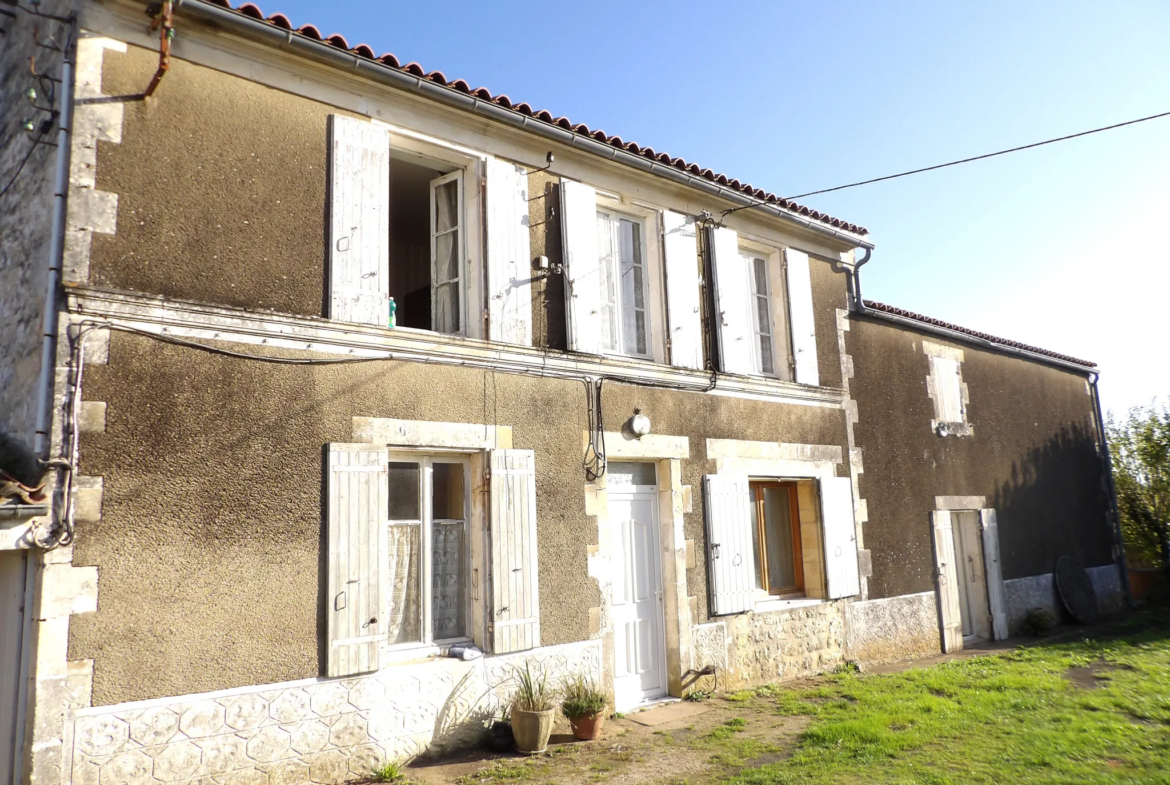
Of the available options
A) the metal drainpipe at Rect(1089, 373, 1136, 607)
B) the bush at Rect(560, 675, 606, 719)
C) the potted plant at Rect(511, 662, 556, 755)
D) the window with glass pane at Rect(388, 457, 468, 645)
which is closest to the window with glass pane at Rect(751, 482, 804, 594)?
the bush at Rect(560, 675, 606, 719)

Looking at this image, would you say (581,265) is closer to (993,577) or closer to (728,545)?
(728,545)

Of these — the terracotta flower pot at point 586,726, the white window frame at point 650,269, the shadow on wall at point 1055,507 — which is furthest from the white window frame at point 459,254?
the shadow on wall at point 1055,507

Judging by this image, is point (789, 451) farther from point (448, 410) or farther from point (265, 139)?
point (265, 139)

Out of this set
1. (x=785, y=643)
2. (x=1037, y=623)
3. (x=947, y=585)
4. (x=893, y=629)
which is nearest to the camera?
(x=785, y=643)

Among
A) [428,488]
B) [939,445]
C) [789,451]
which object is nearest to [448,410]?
[428,488]

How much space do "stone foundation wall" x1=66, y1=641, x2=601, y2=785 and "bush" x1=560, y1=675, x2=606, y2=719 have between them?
0.91ft

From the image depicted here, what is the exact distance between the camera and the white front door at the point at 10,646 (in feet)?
13.5

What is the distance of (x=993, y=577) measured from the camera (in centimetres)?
1050

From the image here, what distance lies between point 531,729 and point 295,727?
5.24ft

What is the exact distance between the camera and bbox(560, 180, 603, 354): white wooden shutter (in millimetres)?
6680

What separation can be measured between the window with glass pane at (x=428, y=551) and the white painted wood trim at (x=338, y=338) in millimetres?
842

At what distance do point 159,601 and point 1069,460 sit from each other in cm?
1291

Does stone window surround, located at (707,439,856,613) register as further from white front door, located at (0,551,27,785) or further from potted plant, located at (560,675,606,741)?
white front door, located at (0,551,27,785)

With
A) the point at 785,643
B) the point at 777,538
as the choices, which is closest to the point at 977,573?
the point at 777,538
